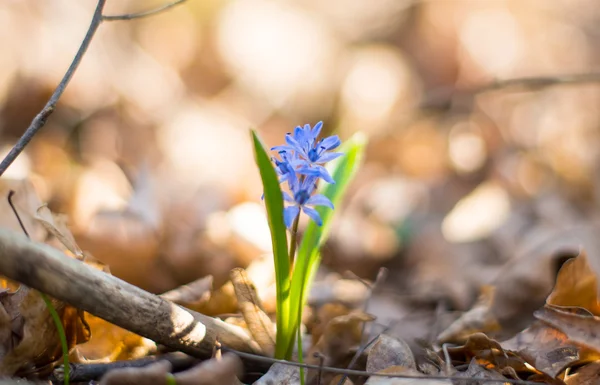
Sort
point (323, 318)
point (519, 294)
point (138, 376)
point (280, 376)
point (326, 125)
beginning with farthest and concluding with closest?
1. point (326, 125)
2. point (519, 294)
3. point (323, 318)
4. point (280, 376)
5. point (138, 376)

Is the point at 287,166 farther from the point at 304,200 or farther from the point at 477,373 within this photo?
the point at 477,373

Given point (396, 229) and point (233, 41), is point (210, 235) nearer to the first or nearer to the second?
point (396, 229)

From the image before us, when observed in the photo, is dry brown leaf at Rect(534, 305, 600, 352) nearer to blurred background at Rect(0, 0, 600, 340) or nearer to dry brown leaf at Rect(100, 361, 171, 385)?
blurred background at Rect(0, 0, 600, 340)

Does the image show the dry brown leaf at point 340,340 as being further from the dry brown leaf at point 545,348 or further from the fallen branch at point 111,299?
the dry brown leaf at point 545,348

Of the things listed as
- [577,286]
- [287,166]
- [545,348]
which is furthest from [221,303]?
[577,286]

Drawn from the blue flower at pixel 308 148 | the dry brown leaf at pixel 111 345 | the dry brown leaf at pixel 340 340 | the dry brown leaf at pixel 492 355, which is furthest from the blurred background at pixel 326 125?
the blue flower at pixel 308 148

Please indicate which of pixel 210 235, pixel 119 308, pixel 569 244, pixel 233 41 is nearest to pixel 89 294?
pixel 119 308
